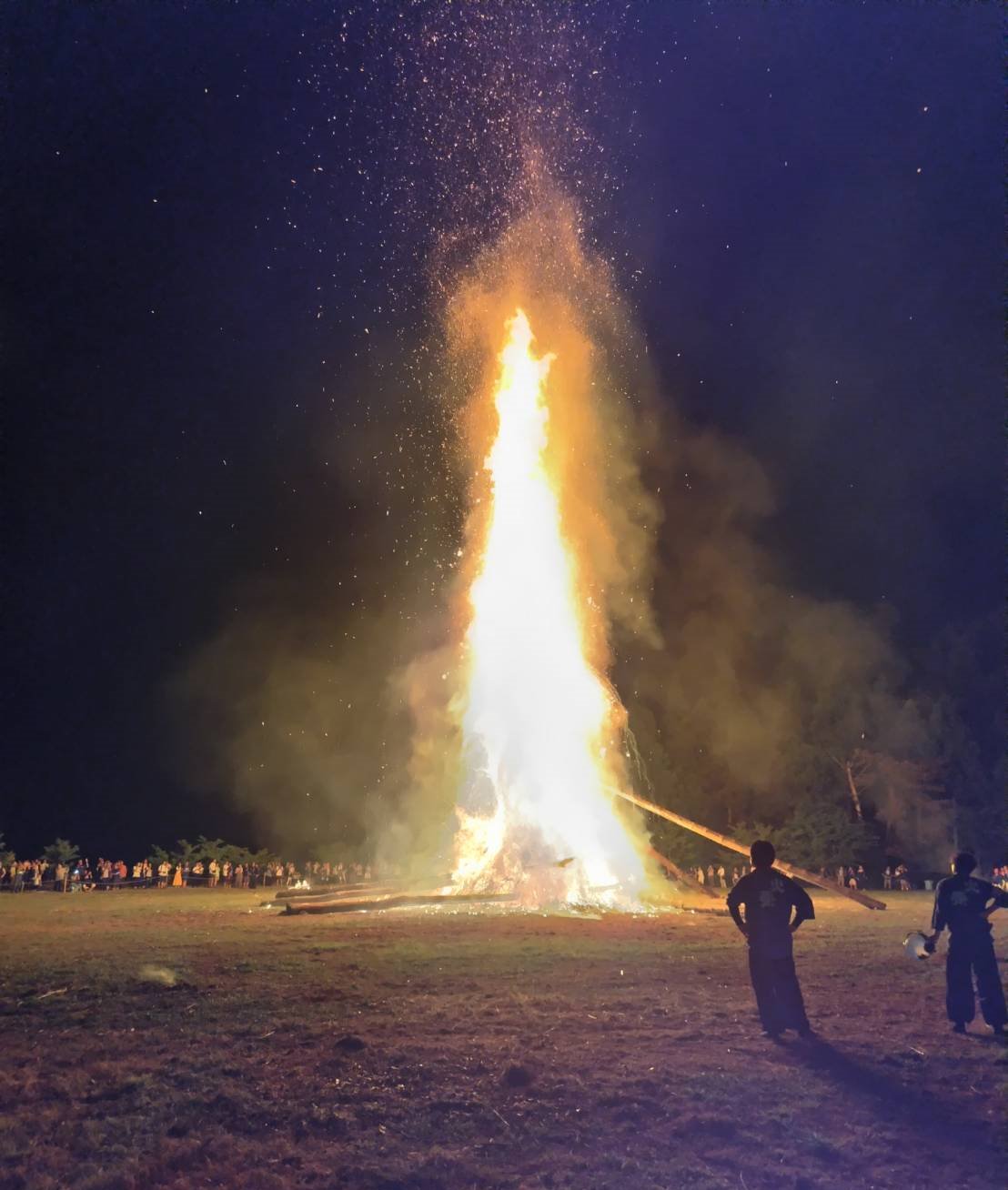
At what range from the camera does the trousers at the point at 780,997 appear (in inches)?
336

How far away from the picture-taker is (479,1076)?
713 cm

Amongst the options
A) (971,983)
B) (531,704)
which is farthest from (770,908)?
(531,704)

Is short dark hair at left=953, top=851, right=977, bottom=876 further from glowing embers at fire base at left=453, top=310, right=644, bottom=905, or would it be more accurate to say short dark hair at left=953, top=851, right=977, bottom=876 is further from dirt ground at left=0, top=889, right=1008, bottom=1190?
glowing embers at fire base at left=453, top=310, right=644, bottom=905

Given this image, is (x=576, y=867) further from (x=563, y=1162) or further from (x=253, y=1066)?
(x=563, y=1162)

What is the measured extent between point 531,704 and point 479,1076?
Result: 20419 millimetres

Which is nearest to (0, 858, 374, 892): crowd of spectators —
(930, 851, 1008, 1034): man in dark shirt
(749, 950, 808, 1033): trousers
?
(749, 950, 808, 1033): trousers

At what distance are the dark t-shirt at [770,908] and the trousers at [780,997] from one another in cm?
13

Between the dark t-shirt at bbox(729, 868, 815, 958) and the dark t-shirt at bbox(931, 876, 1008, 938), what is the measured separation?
1.44m

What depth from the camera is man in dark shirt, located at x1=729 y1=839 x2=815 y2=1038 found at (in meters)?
8.57

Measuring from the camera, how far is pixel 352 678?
52125 millimetres

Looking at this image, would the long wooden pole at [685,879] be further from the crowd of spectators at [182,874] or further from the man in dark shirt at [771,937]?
the man in dark shirt at [771,937]

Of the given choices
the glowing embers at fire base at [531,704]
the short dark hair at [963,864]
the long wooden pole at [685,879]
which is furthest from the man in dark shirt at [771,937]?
the long wooden pole at [685,879]

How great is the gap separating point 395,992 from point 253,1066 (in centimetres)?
348

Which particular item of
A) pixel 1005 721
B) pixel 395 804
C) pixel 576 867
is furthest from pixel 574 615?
pixel 1005 721
